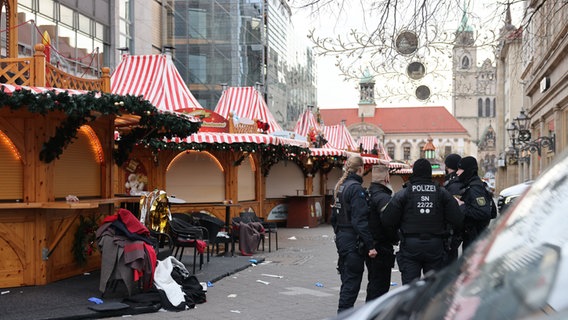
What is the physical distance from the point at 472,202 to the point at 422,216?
1601mm

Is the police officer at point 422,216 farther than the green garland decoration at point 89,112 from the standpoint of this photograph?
No

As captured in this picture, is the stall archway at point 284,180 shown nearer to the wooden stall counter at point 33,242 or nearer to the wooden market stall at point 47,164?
the wooden market stall at point 47,164

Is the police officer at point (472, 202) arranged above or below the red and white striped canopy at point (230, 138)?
below

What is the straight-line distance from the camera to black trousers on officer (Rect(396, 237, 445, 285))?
6992 millimetres

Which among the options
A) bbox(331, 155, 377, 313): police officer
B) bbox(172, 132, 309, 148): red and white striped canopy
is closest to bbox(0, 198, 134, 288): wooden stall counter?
bbox(331, 155, 377, 313): police officer

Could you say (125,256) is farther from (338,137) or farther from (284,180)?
(338,137)

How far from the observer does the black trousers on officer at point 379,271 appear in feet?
25.3

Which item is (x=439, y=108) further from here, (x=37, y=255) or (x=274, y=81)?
(x=37, y=255)

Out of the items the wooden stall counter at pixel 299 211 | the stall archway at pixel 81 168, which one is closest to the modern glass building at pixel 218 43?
the wooden stall counter at pixel 299 211

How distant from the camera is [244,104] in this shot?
26141 mm

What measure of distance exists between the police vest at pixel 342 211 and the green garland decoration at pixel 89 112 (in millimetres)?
3801

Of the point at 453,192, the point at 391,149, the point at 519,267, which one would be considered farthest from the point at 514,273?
the point at 391,149

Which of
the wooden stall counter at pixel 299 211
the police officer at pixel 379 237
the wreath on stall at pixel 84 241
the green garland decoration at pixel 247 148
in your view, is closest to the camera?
the police officer at pixel 379 237

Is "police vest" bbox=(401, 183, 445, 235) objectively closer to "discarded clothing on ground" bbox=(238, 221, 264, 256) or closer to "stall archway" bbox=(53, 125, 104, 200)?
"stall archway" bbox=(53, 125, 104, 200)
